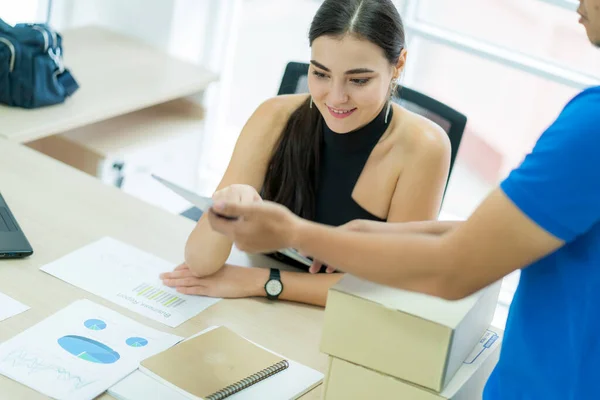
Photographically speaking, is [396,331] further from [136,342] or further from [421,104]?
[421,104]

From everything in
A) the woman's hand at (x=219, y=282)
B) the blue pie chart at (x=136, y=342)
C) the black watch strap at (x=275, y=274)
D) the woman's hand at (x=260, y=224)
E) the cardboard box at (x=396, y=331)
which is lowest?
the blue pie chart at (x=136, y=342)

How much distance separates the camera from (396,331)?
52.6 inches

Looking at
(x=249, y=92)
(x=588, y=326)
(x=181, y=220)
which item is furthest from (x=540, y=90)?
(x=588, y=326)

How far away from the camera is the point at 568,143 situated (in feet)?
3.26

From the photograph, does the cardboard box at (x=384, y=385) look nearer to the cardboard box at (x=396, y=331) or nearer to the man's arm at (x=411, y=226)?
the cardboard box at (x=396, y=331)

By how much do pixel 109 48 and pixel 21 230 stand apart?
144 cm

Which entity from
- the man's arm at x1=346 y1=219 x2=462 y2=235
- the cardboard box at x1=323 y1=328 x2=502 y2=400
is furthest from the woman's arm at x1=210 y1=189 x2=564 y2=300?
the cardboard box at x1=323 y1=328 x2=502 y2=400

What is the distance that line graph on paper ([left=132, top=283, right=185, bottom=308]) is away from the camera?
69.6 inches

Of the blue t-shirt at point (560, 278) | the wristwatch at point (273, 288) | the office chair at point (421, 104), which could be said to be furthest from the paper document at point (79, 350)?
the office chair at point (421, 104)

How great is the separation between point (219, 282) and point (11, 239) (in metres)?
0.44

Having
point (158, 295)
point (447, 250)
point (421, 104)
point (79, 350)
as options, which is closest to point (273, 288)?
point (158, 295)

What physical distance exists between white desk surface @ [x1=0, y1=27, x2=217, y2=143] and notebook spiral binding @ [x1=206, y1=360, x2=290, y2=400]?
3.88 feet

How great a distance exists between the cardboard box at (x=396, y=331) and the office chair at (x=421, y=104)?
2.64ft

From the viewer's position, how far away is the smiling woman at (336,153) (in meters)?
1.83
